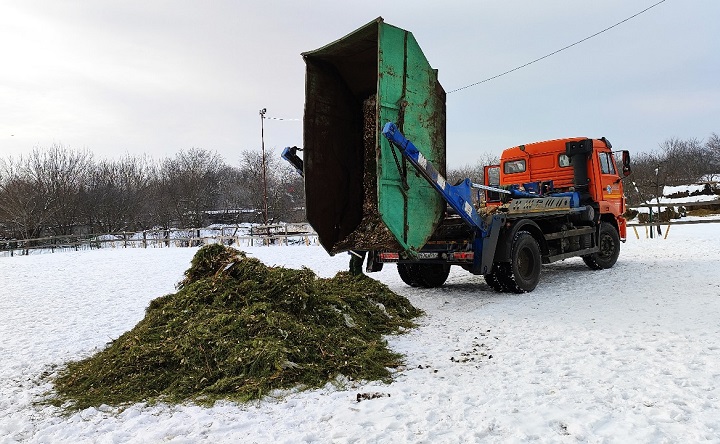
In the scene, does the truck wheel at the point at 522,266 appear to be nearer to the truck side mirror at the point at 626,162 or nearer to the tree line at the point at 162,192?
the truck side mirror at the point at 626,162

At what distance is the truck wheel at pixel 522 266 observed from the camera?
7406 mm

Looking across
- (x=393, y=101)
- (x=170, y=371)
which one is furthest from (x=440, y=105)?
(x=170, y=371)

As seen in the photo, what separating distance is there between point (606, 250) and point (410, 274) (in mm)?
4820

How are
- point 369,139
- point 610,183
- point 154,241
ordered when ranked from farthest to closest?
1. point 154,241
2. point 610,183
3. point 369,139

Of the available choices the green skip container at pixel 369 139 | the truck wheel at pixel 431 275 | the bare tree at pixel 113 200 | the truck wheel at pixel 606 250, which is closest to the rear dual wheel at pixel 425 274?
the truck wheel at pixel 431 275

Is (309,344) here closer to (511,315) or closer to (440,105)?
(511,315)

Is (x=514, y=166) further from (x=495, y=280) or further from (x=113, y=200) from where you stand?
(x=113, y=200)

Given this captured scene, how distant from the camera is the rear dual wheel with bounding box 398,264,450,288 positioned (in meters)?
8.74

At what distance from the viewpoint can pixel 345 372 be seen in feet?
13.2

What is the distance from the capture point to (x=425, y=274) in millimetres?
8750

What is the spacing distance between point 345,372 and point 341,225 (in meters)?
2.97

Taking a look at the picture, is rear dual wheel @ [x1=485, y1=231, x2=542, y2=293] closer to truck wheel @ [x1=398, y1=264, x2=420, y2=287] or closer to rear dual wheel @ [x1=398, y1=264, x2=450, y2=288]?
rear dual wheel @ [x1=398, y1=264, x2=450, y2=288]

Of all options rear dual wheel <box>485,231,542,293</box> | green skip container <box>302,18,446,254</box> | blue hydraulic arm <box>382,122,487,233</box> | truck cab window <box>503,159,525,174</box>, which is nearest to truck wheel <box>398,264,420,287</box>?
rear dual wheel <box>485,231,542,293</box>

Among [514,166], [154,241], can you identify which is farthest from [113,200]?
[514,166]
